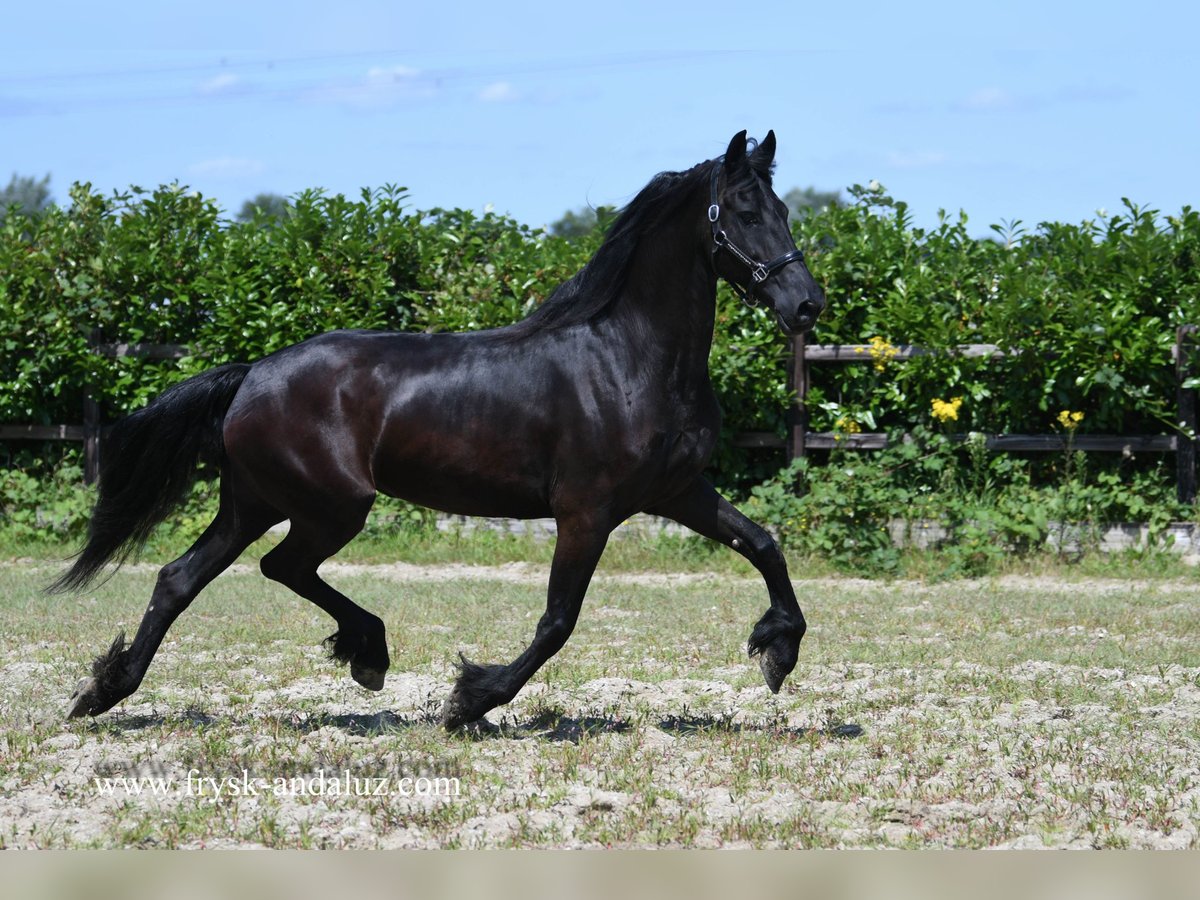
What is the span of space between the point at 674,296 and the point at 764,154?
663mm

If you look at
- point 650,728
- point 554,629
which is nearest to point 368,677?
point 554,629

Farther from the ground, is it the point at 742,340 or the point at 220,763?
the point at 742,340

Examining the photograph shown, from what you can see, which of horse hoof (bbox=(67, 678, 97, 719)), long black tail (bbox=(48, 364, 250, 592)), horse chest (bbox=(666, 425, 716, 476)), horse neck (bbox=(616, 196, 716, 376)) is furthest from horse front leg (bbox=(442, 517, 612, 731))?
long black tail (bbox=(48, 364, 250, 592))

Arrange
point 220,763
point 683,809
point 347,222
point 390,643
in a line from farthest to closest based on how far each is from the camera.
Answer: point 347,222 → point 390,643 → point 220,763 → point 683,809

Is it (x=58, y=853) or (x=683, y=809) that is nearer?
(x=58, y=853)

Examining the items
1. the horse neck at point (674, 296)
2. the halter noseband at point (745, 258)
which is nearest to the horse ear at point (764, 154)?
the halter noseband at point (745, 258)

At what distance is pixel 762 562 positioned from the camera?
5.88m

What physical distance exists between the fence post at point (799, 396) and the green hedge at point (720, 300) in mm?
112

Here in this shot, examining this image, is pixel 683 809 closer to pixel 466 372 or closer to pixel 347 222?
pixel 466 372

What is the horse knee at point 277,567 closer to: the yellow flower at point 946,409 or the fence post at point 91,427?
the yellow flower at point 946,409

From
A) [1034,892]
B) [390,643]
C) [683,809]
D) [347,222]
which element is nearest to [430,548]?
[347,222]

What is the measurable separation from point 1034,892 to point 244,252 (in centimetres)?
1055

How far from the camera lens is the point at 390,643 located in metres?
7.93

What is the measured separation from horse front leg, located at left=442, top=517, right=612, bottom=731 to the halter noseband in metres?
1.09
